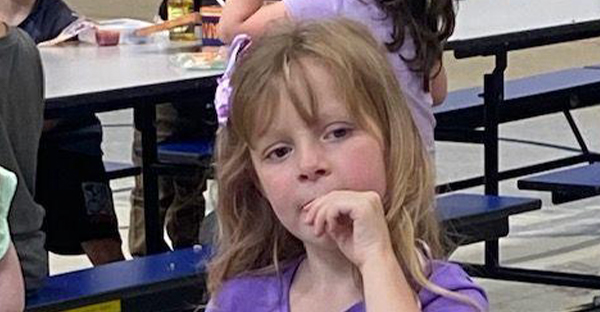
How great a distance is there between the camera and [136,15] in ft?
50.3

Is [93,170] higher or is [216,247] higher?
[216,247]

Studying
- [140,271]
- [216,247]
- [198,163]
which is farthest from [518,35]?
[216,247]

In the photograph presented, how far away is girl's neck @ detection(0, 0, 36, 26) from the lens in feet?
17.5

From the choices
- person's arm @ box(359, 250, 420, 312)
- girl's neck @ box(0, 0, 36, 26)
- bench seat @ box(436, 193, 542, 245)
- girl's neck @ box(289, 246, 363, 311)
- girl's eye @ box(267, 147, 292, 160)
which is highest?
girl's eye @ box(267, 147, 292, 160)

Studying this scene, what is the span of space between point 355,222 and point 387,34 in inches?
63.5

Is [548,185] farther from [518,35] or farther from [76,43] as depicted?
[76,43]

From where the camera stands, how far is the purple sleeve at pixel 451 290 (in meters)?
2.05

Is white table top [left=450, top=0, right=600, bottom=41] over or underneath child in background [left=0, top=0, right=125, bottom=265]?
over

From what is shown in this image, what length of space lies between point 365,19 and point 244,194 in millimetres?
1238

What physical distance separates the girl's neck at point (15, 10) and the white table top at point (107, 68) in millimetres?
150

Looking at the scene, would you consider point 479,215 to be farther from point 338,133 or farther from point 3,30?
point 338,133

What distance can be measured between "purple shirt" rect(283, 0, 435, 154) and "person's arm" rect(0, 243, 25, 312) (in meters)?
0.99

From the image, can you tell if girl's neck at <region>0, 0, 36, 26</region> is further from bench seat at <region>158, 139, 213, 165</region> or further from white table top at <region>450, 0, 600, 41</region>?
white table top at <region>450, 0, 600, 41</region>

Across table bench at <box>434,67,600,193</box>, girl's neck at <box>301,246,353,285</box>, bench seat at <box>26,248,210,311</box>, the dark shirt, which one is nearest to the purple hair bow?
girl's neck at <box>301,246,353,285</box>
